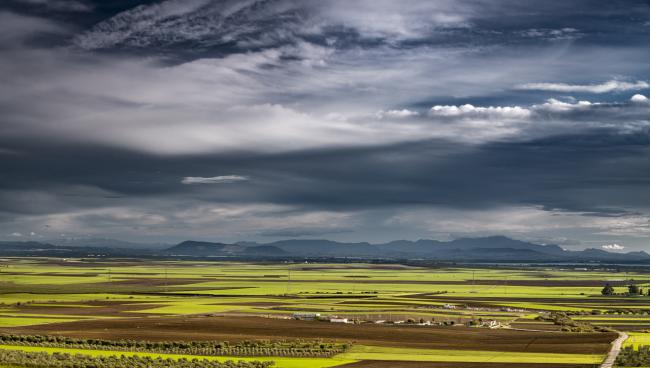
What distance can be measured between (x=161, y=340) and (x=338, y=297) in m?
82.5

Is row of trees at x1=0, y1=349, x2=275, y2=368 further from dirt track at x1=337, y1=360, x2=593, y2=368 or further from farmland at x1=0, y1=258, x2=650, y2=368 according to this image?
dirt track at x1=337, y1=360, x2=593, y2=368

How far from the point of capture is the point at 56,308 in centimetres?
11569

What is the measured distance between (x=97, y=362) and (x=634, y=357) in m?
42.9

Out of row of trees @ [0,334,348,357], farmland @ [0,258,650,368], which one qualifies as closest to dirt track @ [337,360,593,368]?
farmland @ [0,258,650,368]

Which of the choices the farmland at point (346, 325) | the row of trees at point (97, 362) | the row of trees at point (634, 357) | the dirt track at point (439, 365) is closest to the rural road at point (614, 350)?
the row of trees at point (634, 357)

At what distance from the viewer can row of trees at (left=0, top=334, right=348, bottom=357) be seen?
219 ft

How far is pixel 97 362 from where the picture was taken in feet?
190

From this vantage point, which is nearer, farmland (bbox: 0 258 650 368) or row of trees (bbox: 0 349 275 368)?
row of trees (bbox: 0 349 275 368)

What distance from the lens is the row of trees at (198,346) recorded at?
6681 centimetres

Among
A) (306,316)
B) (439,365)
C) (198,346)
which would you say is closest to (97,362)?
(198,346)

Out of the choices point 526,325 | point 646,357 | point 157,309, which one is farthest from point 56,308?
point 646,357

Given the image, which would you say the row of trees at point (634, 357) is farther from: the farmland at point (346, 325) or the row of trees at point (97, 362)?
the row of trees at point (97, 362)

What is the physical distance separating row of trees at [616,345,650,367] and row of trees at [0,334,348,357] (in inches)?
932

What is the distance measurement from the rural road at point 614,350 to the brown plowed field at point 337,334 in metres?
0.84
